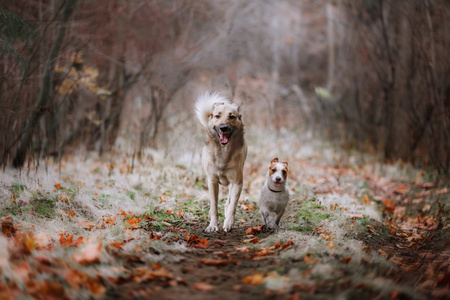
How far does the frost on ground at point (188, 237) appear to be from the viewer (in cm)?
277

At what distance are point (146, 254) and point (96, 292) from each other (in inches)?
42.4

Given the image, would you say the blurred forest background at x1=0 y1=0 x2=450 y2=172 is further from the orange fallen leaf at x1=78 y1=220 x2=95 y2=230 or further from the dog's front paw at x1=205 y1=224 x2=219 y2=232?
the dog's front paw at x1=205 y1=224 x2=219 y2=232

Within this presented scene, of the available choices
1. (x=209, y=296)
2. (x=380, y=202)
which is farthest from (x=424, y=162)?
(x=209, y=296)

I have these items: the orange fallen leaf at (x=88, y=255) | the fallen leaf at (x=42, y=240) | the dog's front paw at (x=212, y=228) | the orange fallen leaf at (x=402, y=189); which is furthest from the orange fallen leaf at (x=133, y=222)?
the orange fallen leaf at (x=402, y=189)

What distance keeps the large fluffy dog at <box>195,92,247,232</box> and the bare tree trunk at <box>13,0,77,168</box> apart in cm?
340

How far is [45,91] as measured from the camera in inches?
288

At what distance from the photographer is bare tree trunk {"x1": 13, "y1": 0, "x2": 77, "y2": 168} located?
22.4 ft

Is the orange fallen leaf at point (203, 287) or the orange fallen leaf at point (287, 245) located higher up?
the orange fallen leaf at point (287, 245)

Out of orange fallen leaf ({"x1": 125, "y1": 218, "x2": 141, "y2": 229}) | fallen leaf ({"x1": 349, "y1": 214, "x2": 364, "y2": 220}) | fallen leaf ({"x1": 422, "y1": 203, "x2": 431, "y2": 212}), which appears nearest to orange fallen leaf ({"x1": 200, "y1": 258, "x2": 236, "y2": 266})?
orange fallen leaf ({"x1": 125, "y1": 218, "x2": 141, "y2": 229})

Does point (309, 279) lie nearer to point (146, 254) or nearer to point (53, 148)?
point (146, 254)

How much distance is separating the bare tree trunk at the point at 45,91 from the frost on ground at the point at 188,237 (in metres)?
0.62

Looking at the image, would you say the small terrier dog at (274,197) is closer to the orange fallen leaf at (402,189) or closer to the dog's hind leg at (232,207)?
the dog's hind leg at (232,207)

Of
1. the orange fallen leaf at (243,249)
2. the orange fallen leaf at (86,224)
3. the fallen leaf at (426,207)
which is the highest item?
the fallen leaf at (426,207)

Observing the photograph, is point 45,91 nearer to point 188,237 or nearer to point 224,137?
point 224,137
